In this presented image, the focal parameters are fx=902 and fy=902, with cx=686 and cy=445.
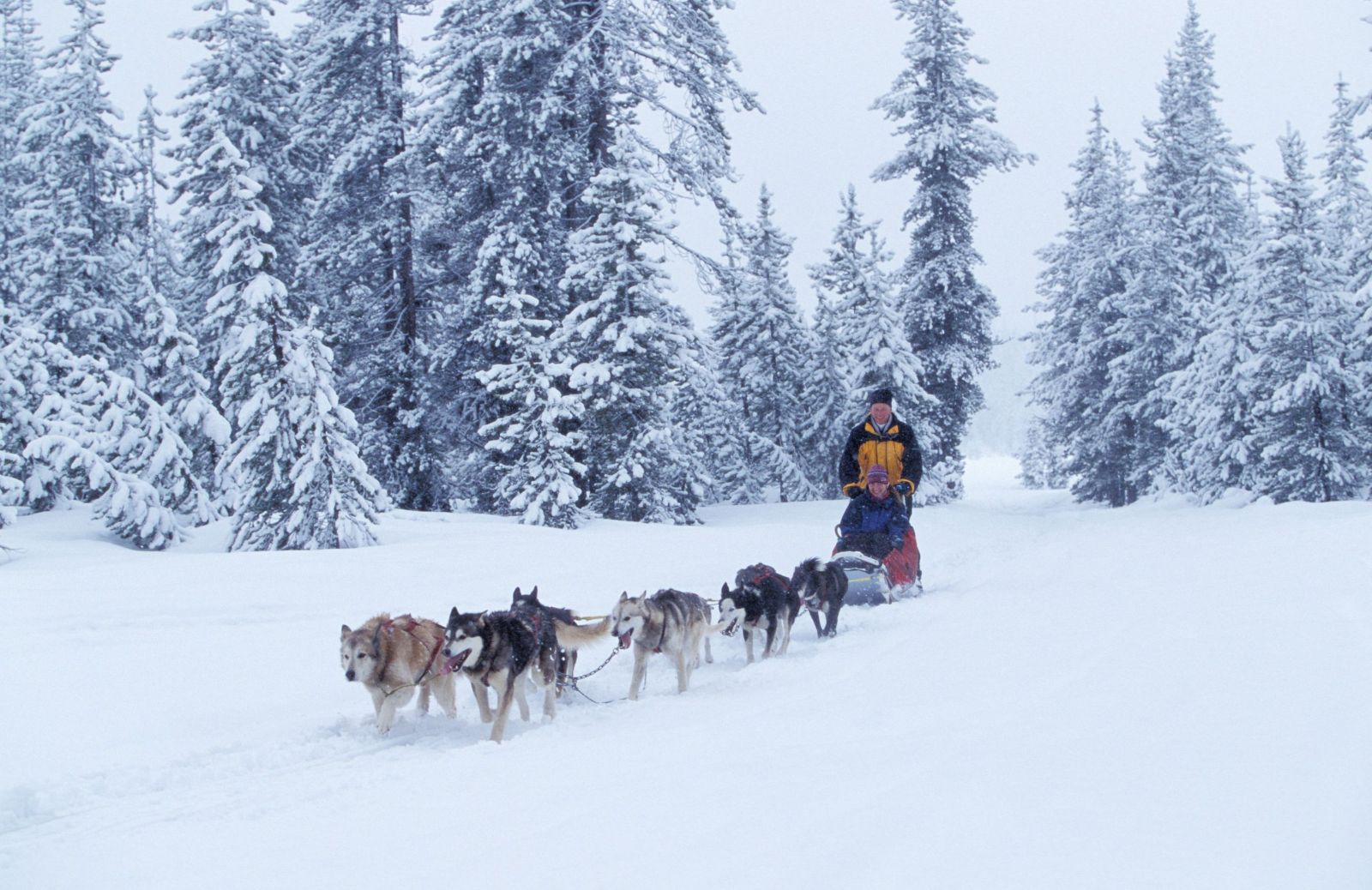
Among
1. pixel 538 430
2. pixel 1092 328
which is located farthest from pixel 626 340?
pixel 1092 328

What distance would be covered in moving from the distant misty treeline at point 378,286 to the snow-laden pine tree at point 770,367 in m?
3.47

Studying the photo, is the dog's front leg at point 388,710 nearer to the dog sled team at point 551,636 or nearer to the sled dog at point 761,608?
the dog sled team at point 551,636

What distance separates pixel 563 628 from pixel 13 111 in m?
33.9

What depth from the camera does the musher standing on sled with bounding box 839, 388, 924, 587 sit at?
10.6m

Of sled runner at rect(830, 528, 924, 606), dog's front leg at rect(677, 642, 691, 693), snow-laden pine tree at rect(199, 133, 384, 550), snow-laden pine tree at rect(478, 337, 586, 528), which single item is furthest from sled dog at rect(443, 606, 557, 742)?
snow-laden pine tree at rect(478, 337, 586, 528)

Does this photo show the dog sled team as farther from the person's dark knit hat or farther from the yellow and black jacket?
the person's dark knit hat

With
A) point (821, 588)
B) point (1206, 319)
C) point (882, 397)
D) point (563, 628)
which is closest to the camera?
point (563, 628)

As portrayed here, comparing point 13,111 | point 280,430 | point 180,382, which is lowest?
point 280,430

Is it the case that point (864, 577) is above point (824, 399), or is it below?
below

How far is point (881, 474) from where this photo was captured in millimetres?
10641

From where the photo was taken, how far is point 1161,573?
395 inches

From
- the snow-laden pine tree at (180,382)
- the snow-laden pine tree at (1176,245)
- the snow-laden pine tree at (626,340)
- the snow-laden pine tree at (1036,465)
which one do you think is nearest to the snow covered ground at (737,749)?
the snow-laden pine tree at (180,382)

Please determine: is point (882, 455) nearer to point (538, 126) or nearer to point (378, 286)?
point (538, 126)

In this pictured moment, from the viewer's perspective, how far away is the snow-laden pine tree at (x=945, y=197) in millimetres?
27891
